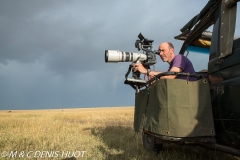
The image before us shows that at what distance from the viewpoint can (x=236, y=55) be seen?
2105 millimetres

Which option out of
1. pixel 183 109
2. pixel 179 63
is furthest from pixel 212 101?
pixel 179 63

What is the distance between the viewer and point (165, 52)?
3639 mm

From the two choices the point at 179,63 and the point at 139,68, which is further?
the point at 139,68

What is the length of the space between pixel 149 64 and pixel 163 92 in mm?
1178

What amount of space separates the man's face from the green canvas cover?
1.16m

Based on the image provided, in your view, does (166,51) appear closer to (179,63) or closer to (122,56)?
(179,63)

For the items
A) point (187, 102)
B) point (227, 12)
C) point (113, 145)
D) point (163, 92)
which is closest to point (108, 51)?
point (163, 92)

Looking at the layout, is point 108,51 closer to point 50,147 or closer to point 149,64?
point 149,64

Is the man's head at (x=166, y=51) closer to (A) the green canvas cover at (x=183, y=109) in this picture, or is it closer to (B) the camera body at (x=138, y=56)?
(B) the camera body at (x=138, y=56)

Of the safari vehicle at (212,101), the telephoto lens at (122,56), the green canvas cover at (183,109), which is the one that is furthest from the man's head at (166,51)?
the green canvas cover at (183,109)

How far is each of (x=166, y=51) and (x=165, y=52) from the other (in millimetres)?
25

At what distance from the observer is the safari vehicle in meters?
2.15

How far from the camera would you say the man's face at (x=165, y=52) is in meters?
3.62

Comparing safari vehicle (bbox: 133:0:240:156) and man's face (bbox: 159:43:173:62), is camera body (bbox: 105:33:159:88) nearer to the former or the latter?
man's face (bbox: 159:43:173:62)
